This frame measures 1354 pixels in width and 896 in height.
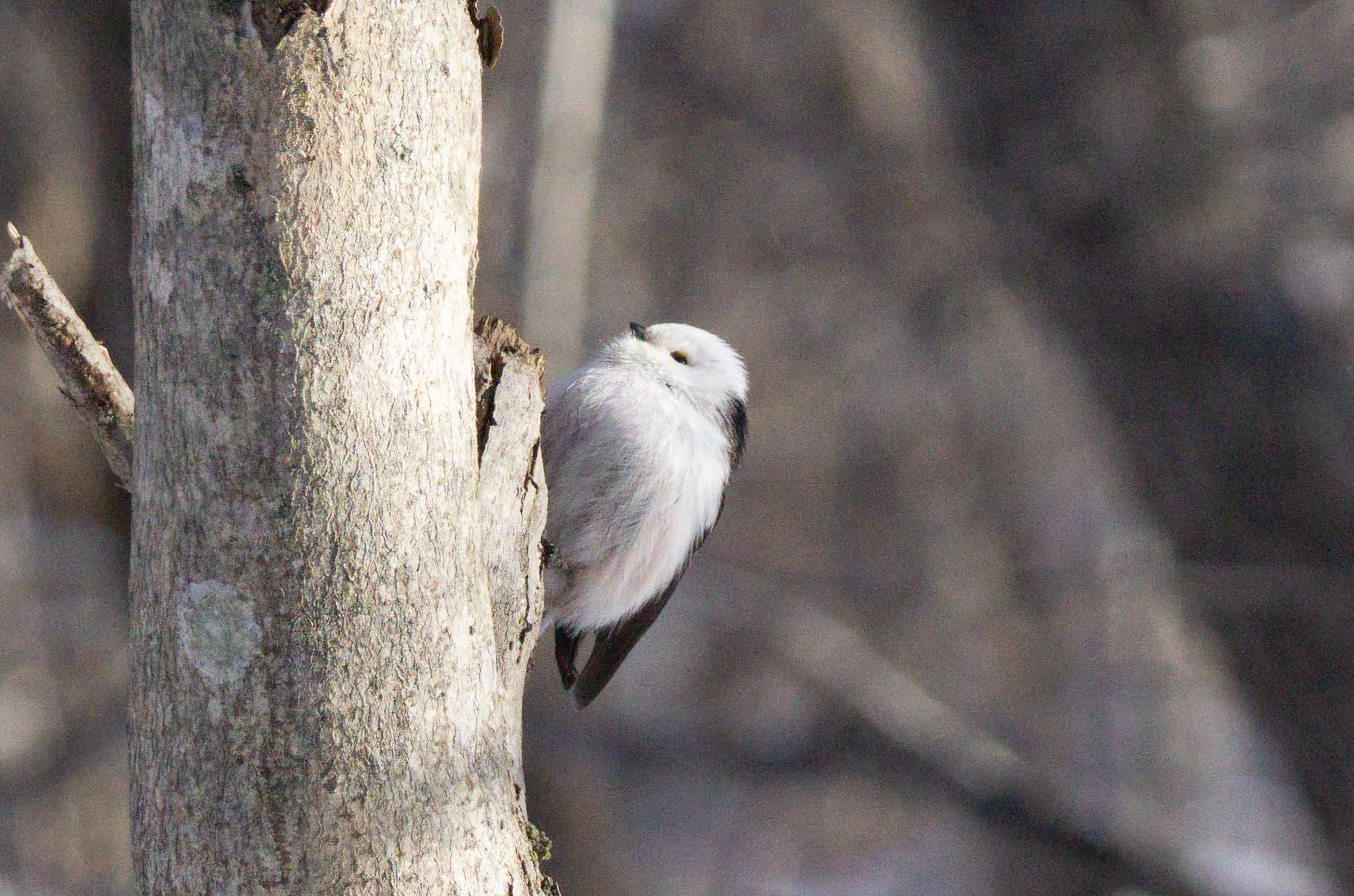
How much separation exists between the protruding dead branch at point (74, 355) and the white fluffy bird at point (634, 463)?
36.2 inches

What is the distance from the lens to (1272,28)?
440 cm

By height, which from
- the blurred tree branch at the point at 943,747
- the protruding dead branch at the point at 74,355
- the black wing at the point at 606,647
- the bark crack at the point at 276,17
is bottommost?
the blurred tree branch at the point at 943,747

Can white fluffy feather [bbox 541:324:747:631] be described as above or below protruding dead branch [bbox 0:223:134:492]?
below

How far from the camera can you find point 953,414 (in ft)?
15.0

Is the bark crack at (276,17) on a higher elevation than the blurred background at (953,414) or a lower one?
higher

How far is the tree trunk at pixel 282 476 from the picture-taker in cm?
107

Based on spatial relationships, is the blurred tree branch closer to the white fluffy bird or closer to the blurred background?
the blurred background

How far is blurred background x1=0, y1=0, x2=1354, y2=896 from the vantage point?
13.6ft

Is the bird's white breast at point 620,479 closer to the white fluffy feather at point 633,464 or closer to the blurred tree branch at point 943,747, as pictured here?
the white fluffy feather at point 633,464

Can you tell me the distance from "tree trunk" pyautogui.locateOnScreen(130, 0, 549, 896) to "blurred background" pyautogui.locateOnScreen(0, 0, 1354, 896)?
3.02 m

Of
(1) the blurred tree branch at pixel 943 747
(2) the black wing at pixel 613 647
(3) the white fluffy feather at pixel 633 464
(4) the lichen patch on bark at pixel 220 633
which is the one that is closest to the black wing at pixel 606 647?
(2) the black wing at pixel 613 647

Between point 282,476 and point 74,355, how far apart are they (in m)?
0.45

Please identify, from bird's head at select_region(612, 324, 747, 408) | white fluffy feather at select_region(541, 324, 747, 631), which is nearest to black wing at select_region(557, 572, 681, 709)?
white fluffy feather at select_region(541, 324, 747, 631)

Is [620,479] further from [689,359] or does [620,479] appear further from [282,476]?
[282,476]
